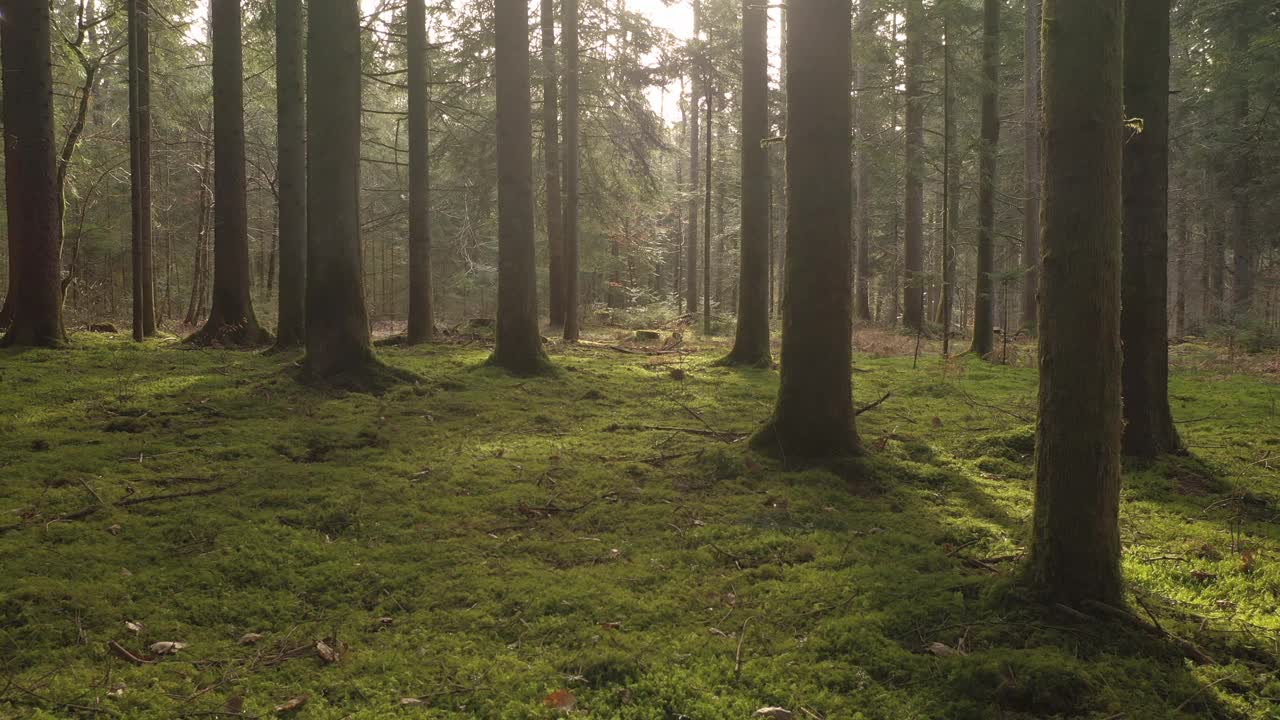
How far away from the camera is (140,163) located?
12.1m

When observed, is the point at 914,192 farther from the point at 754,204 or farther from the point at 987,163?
the point at 754,204

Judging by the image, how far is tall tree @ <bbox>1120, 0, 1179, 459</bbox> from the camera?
5.89 meters

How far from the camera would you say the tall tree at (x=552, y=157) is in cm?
1766

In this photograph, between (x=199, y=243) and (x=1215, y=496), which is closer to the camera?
(x=1215, y=496)

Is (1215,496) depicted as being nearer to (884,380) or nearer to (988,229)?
(884,380)

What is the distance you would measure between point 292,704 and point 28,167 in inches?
443

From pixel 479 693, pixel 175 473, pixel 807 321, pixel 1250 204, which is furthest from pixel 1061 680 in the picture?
pixel 1250 204

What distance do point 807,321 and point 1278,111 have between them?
19615mm

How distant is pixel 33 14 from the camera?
33.6 feet

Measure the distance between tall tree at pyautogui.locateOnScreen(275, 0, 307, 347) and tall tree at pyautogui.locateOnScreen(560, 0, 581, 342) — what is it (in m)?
6.39

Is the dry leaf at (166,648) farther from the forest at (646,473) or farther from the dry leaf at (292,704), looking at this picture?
the dry leaf at (292,704)

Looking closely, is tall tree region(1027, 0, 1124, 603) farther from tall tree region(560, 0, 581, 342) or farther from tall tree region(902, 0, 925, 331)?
tall tree region(560, 0, 581, 342)

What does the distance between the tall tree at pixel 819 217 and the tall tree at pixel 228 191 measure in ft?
33.5

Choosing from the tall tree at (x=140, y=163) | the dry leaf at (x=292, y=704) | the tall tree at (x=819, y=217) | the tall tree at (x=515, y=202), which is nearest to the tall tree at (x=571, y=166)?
the tall tree at (x=515, y=202)
